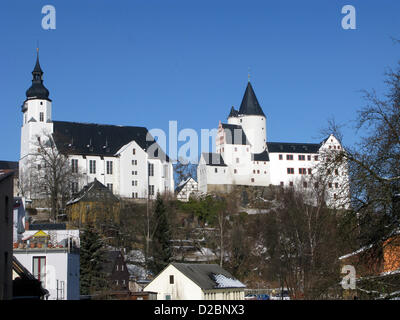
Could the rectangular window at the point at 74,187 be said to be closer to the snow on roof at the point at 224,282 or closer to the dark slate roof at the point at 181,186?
the dark slate roof at the point at 181,186

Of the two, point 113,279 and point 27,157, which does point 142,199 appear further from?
point 113,279

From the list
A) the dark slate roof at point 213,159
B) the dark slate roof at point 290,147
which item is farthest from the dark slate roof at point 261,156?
the dark slate roof at point 213,159

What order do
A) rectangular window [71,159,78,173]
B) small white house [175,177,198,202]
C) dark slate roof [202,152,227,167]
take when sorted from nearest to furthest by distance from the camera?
1. rectangular window [71,159,78,173]
2. small white house [175,177,198,202]
3. dark slate roof [202,152,227,167]

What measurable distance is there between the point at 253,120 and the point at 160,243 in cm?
5625

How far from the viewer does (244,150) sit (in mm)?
107000

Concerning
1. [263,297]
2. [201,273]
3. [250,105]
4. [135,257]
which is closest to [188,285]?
[201,273]

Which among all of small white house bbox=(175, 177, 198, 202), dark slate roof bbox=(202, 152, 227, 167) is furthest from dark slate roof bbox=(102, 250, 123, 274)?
dark slate roof bbox=(202, 152, 227, 167)

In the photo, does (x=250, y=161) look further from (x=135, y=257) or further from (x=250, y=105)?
(x=135, y=257)

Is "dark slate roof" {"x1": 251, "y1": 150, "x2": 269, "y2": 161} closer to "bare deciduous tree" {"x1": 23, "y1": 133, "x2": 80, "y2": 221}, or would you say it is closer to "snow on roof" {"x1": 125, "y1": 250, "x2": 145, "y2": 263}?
"bare deciduous tree" {"x1": 23, "y1": 133, "x2": 80, "y2": 221}

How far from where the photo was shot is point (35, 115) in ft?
298

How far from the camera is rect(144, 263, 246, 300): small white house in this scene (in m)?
40.2

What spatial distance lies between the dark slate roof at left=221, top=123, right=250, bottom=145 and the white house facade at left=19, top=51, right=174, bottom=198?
17.7m

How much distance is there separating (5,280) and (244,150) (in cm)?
8817
